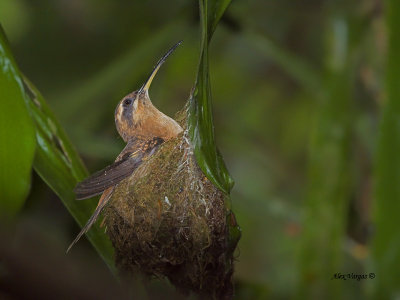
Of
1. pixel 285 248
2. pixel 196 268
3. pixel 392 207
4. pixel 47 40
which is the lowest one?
pixel 285 248

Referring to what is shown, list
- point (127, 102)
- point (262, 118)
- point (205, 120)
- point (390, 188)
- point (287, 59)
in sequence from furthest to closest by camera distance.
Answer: point (262, 118) → point (287, 59) → point (390, 188) → point (127, 102) → point (205, 120)

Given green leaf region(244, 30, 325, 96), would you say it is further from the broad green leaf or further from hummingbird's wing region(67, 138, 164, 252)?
hummingbird's wing region(67, 138, 164, 252)

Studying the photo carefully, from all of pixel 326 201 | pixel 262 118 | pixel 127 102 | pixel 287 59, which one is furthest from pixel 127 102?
pixel 262 118

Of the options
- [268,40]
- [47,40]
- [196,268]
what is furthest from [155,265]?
[47,40]

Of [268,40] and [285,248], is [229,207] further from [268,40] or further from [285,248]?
[285,248]

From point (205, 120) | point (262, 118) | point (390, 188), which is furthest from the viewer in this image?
point (262, 118)

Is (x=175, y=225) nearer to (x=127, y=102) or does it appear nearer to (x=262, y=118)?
(x=127, y=102)
